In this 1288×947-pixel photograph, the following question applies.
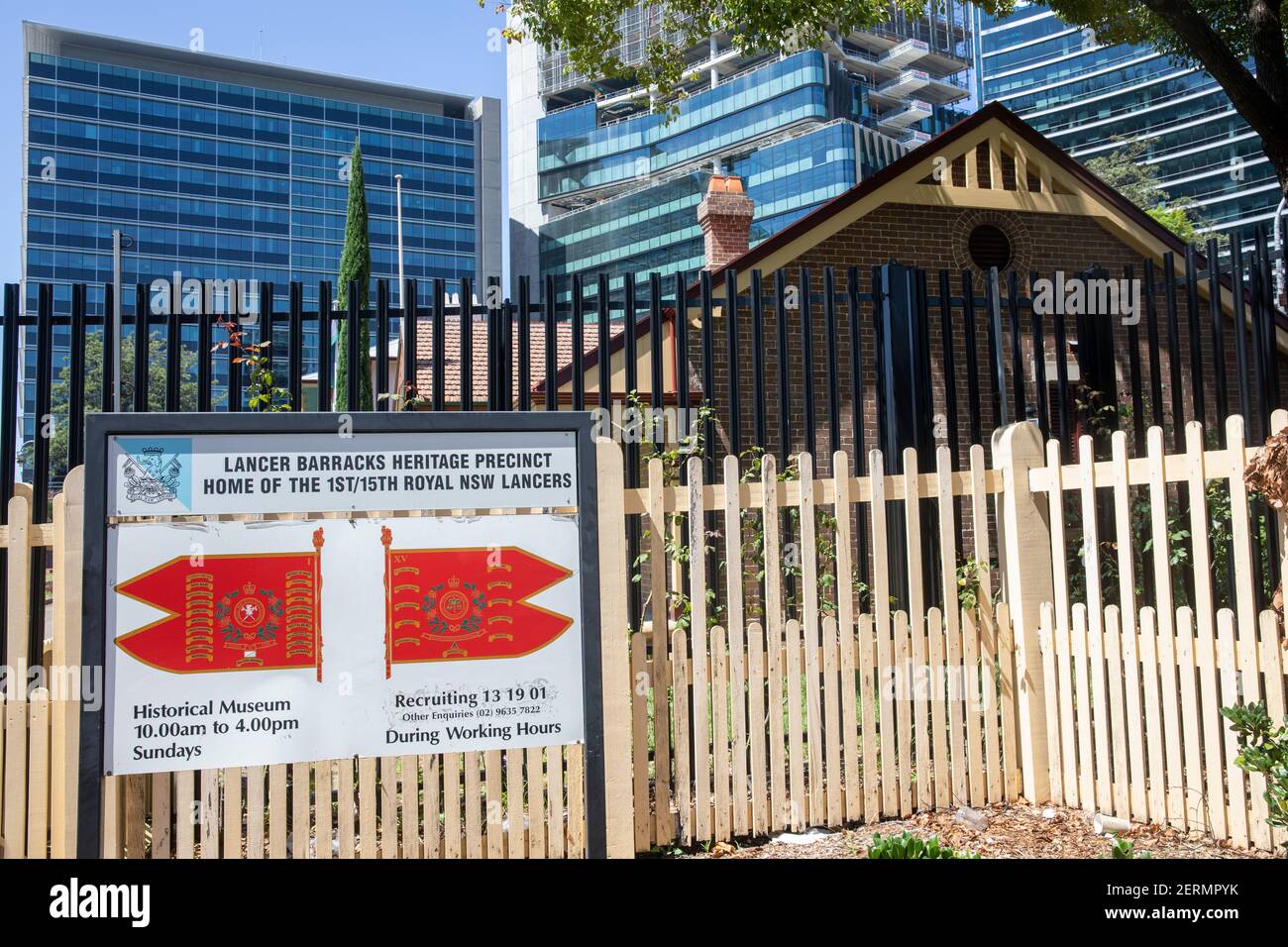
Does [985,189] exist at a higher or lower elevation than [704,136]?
lower

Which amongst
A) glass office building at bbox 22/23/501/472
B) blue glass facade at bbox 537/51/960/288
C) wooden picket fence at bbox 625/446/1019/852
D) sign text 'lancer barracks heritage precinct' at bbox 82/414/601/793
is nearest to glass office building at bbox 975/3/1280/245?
blue glass facade at bbox 537/51/960/288

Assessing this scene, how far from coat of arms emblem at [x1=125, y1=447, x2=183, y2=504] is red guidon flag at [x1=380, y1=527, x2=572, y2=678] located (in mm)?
787

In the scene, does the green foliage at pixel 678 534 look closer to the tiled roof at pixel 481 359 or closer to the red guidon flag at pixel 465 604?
the red guidon flag at pixel 465 604

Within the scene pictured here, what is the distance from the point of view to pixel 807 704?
16.7ft

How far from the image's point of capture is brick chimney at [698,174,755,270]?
53.6 ft

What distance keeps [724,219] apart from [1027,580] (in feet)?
38.7

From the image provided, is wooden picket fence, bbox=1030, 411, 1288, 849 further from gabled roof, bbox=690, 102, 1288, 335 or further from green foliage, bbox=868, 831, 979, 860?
gabled roof, bbox=690, 102, 1288, 335

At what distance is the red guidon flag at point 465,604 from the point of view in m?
4.10

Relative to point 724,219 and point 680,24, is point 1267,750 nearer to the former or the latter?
point 680,24

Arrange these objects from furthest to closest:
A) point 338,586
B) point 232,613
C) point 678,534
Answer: point 678,534, point 338,586, point 232,613

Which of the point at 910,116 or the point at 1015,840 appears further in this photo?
the point at 910,116

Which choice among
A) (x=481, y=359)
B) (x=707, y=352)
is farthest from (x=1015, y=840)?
(x=481, y=359)

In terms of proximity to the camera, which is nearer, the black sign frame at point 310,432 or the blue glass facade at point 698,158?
the black sign frame at point 310,432

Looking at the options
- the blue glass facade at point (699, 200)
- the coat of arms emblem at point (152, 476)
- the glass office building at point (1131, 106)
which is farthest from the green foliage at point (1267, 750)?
the glass office building at point (1131, 106)
